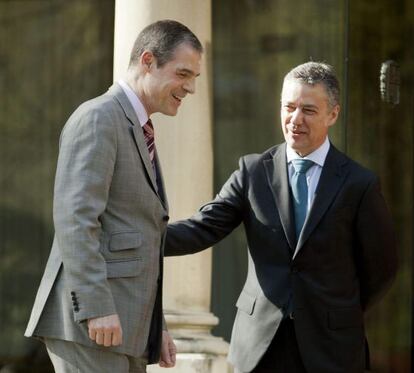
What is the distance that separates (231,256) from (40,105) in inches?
72.7

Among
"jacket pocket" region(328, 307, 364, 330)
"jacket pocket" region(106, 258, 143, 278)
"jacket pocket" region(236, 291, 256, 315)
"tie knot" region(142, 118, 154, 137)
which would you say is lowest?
"jacket pocket" region(328, 307, 364, 330)

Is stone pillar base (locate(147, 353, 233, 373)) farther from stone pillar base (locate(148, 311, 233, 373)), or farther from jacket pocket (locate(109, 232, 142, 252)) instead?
jacket pocket (locate(109, 232, 142, 252))

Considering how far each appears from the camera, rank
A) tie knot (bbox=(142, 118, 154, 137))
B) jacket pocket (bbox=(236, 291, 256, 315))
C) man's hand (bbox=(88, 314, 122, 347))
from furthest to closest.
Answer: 1. jacket pocket (bbox=(236, 291, 256, 315))
2. tie knot (bbox=(142, 118, 154, 137))
3. man's hand (bbox=(88, 314, 122, 347))

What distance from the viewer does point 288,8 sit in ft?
32.1

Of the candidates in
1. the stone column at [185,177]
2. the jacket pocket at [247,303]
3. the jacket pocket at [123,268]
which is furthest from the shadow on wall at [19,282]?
the jacket pocket at [123,268]

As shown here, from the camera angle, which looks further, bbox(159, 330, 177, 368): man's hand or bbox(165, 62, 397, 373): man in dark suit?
bbox(165, 62, 397, 373): man in dark suit

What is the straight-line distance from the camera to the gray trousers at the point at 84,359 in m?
4.45

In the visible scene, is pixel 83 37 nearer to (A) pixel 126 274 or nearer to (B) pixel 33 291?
(B) pixel 33 291

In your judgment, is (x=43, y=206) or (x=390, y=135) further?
(x=390, y=135)

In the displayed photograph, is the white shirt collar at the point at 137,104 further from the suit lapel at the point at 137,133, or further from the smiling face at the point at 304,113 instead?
the smiling face at the point at 304,113

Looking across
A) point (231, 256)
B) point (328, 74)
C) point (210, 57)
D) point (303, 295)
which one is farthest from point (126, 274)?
point (231, 256)

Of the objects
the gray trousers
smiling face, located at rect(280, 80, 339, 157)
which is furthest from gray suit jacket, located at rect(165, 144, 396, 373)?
the gray trousers

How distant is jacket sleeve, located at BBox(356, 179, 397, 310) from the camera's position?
5371mm

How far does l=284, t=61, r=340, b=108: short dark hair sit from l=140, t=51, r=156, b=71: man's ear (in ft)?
2.93
